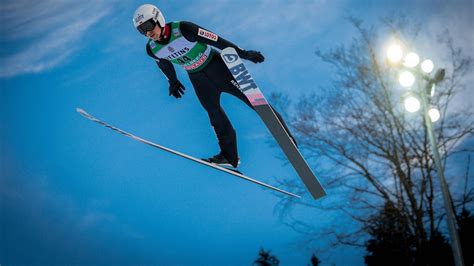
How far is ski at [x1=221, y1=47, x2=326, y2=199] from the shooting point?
3678 mm

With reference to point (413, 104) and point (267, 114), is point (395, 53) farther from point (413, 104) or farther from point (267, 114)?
point (267, 114)

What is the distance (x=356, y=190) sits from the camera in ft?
27.1

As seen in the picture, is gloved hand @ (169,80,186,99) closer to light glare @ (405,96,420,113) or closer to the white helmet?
the white helmet

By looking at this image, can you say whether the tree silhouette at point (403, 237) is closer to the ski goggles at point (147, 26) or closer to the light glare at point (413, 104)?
the light glare at point (413, 104)

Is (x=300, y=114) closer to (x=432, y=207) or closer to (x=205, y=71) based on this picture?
(x=432, y=207)

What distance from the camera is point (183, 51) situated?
3.83 meters

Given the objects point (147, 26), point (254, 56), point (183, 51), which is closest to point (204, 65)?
point (183, 51)

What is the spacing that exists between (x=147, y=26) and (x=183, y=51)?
44 centimetres

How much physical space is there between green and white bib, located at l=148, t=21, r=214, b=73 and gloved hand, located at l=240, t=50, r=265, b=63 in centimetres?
48

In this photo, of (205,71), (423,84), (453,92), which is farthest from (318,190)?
(453,92)

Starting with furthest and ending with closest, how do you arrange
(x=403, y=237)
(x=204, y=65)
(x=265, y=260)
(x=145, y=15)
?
(x=265, y=260)
(x=403, y=237)
(x=204, y=65)
(x=145, y=15)

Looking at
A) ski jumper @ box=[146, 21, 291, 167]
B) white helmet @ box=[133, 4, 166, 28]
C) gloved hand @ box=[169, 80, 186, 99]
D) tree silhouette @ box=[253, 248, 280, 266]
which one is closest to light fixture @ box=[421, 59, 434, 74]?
ski jumper @ box=[146, 21, 291, 167]

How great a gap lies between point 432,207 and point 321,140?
8.55 ft

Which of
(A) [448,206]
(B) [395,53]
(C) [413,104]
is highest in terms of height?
(B) [395,53]
